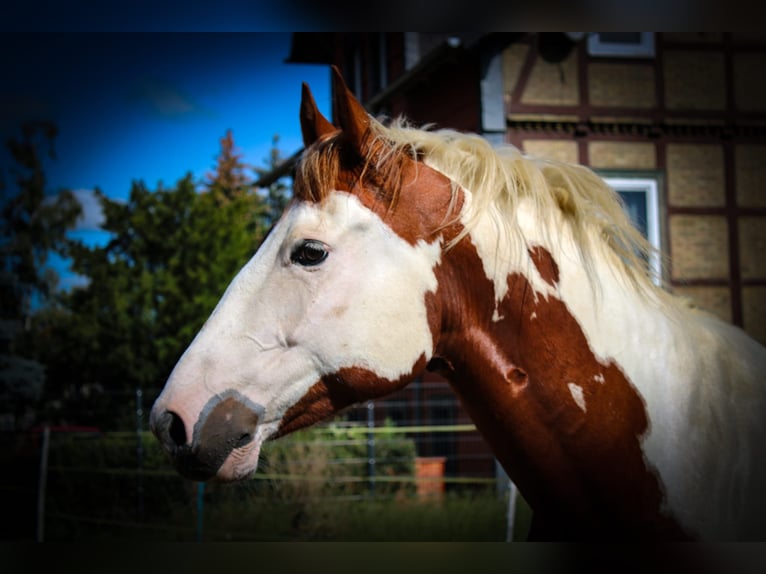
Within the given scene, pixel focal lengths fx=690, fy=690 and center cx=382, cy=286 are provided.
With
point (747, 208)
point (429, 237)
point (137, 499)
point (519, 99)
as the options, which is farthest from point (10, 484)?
point (747, 208)

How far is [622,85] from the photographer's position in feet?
23.1

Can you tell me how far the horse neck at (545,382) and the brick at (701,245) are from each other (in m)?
6.06

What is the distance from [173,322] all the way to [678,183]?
7008 millimetres

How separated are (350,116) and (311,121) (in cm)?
16

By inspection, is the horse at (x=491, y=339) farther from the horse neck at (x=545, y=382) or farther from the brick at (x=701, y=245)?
the brick at (x=701, y=245)

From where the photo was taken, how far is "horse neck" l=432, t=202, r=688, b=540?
137 cm

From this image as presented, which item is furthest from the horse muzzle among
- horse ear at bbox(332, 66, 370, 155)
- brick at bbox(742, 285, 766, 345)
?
brick at bbox(742, 285, 766, 345)

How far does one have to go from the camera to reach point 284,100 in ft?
25.7

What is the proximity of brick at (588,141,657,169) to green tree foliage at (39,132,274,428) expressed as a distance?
483 cm

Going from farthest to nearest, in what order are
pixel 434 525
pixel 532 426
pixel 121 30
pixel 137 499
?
pixel 137 499, pixel 434 525, pixel 121 30, pixel 532 426

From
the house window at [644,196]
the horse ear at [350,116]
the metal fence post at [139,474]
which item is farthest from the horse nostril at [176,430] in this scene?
the house window at [644,196]

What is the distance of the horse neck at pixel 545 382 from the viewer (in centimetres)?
137

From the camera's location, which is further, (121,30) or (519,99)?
(519,99)

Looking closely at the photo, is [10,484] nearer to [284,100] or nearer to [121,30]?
[284,100]
